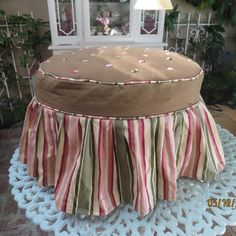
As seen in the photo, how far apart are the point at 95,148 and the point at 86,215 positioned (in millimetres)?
237

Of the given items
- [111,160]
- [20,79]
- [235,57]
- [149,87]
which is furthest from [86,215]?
[235,57]

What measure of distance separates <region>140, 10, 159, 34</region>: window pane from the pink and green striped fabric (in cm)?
95

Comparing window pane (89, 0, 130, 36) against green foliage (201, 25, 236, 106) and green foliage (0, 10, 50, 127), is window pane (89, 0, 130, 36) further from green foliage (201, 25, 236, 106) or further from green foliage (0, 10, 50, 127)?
green foliage (201, 25, 236, 106)

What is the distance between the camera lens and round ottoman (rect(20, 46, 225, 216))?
28.5 inches

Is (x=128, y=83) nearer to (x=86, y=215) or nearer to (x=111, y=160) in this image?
(x=111, y=160)

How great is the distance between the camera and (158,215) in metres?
0.81

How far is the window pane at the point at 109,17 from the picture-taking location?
1534 mm

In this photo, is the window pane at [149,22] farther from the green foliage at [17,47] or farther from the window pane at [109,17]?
the green foliage at [17,47]

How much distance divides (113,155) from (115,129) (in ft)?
0.30

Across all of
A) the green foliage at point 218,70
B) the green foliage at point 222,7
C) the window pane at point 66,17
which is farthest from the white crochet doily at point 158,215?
the green foliage at point 222,7

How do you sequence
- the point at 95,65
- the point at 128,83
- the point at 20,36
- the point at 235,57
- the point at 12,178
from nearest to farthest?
the point at 128,83, the point at 95,65, the point at 12,178, the point at 20,36, the point at 235,57

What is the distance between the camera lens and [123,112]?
2.38 feet

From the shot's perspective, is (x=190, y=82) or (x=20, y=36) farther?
(x=20, y=36)

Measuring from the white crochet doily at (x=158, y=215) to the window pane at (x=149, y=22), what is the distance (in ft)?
3.59
